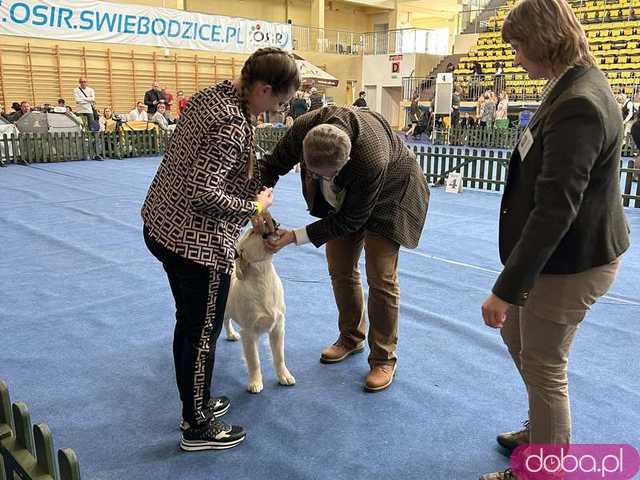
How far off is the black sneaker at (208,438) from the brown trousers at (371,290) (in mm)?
1002

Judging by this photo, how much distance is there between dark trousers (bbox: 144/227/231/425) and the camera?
2209 mm

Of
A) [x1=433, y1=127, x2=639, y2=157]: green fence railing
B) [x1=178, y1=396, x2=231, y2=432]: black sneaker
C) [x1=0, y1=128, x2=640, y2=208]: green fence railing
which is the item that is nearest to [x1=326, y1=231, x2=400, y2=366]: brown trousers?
[x1=178, y1=396, x2=231, y2=432]: black sneaker

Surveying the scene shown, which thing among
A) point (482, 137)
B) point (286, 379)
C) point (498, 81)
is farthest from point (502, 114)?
point (286, 379)

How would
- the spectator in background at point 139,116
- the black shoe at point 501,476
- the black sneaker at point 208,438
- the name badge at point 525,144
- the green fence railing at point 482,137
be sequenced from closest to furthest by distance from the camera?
the name badge at point 525,144
the black shoe at point 501,476
the black sneaker at point 208,438
the spectator in background at point 139,116
the green fence railing at point 482,137

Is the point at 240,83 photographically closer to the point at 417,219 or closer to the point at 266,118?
the point at 417,219

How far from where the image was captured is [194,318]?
2.29 meters

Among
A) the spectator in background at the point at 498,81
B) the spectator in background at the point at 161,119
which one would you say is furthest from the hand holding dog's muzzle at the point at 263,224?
the spectator in background at the point at 498,81

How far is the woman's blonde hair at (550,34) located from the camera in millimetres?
1690

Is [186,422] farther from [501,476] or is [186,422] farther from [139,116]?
[139,116]

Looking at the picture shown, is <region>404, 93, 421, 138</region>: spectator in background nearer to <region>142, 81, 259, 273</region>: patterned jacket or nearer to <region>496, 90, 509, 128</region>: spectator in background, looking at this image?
<region>496, 90, 509, 128</region>: spectator in background

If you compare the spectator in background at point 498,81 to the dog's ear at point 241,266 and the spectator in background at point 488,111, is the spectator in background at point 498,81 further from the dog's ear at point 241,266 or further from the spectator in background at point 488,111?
the dog's ear at point 241,266

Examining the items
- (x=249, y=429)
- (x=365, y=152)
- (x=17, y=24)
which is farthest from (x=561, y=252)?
(x=17, y=24)

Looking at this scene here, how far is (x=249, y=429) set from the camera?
2771 mm

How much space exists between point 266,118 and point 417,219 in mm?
17518
